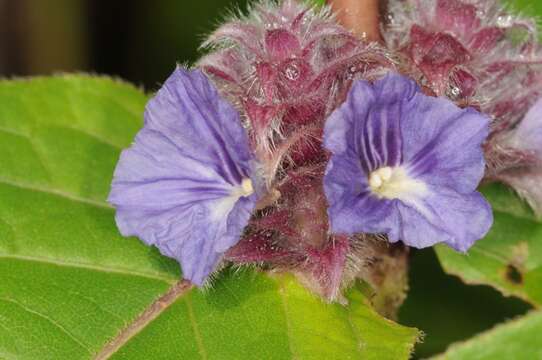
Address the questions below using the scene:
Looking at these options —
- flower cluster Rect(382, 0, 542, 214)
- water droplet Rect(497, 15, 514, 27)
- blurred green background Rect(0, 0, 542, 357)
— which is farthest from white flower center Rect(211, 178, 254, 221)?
blurred green background Rect(0, 0, 542, 357)

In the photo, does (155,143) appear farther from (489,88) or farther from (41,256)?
(489,88)

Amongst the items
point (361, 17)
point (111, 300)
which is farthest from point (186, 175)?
point (361, 17)

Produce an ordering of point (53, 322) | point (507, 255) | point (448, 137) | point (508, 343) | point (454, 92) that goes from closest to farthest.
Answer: point (508, 343) < point (448, 137) < point (454, 92) < point (53, 322) < point (507, 255)

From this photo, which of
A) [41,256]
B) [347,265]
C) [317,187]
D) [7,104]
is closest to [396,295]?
[347,265]

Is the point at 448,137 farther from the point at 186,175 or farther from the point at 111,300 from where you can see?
the point at 111,300

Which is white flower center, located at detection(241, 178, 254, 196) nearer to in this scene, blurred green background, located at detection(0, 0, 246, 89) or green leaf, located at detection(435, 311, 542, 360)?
green leaf, located at detection(435, 311, 542, 360)

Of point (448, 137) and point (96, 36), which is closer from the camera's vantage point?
point (448, 137)

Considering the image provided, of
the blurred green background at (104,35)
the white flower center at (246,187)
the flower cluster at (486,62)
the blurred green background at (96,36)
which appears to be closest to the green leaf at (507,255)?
the flower cluster at (486,62)
